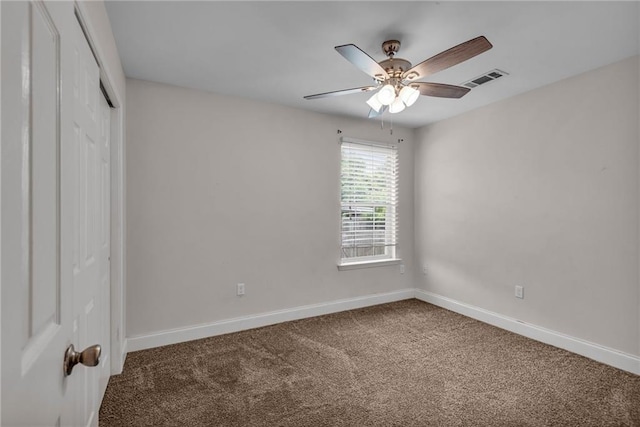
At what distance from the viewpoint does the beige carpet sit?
202 centimetres

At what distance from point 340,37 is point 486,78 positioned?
1.53 metres

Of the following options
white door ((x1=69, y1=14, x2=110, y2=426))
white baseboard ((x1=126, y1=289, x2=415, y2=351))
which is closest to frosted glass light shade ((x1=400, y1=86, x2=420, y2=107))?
white door ((x1=69, y1=14, x2=110, y2=426))

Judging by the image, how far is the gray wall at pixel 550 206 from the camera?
8.70ft

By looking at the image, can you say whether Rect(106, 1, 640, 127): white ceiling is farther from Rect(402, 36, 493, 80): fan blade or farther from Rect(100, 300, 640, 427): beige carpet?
Rect(100, 300, 640, 427): beige carpet

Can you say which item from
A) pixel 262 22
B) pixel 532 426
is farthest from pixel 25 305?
pixel 532 426

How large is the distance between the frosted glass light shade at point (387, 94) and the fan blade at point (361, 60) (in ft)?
0.37

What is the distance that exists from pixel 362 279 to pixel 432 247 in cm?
106

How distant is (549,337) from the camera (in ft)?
10.2

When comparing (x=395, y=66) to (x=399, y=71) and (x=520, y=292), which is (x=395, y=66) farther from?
(x=520, y=292)

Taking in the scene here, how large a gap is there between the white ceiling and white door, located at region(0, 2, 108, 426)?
4.97 feet

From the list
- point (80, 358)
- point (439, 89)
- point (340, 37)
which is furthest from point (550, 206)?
point (80, 358)

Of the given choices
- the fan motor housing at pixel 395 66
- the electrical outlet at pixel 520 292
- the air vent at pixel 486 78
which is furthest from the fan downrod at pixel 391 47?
the electrical outlet at pixel 520 292

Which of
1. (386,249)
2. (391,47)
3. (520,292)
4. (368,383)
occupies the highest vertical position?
(391,47)

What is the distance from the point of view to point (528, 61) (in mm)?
2641
